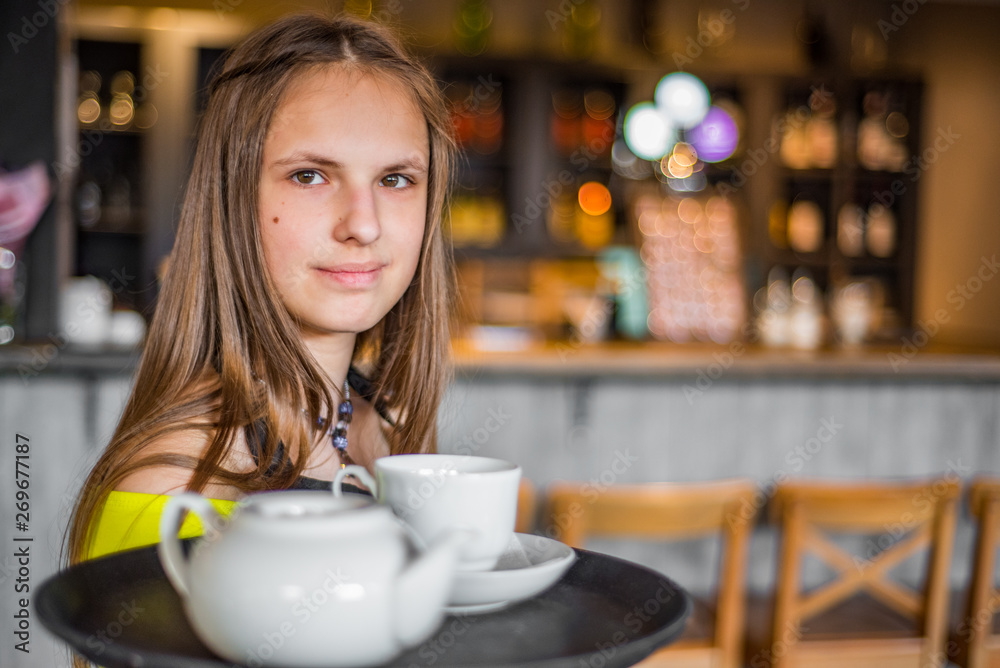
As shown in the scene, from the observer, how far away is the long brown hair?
866mm

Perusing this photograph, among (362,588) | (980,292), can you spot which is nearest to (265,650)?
(362,588)

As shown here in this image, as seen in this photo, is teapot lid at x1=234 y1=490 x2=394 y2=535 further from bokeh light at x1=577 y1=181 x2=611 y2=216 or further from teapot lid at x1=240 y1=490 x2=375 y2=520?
bokeh light at x1=577 y1=181 x2=611 y2=216

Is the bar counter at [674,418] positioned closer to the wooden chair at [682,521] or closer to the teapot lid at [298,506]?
the wooden chair at [682,521]

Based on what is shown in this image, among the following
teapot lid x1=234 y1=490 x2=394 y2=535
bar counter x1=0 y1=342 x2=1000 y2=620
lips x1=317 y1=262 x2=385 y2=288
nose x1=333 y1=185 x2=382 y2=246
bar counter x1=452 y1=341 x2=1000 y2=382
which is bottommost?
bar counter x1=0 y1=342 x2=1000 y2=620

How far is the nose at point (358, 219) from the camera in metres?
0.87

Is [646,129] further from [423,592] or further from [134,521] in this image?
[423,592]

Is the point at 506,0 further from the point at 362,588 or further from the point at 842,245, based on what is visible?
the point at 362,588

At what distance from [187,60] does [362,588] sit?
15.8 feet

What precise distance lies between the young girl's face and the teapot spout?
1.37 feet

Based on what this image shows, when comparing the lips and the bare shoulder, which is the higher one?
the lips

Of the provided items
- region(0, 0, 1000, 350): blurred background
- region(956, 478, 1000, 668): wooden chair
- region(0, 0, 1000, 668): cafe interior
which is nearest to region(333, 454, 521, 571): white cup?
region(0, 0, 1000, 668): cafe interior

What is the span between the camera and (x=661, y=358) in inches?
118

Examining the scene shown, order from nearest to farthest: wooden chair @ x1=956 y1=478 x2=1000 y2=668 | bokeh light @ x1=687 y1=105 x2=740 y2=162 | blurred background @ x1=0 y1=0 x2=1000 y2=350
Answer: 1. wooden chair @ x1=956 y1=478 x2=1000 y2=668
2. blurred background @ x1=0 y1=0 x2=1000 y2=350
3. bokeh light @ x1=687 y1=105 x2=740 y2=162

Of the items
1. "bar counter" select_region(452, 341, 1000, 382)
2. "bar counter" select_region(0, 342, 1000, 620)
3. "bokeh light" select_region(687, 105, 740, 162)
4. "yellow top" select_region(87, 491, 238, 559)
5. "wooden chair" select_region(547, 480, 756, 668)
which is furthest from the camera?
"bokeh light" select_region(687, 105, 740, 162)
